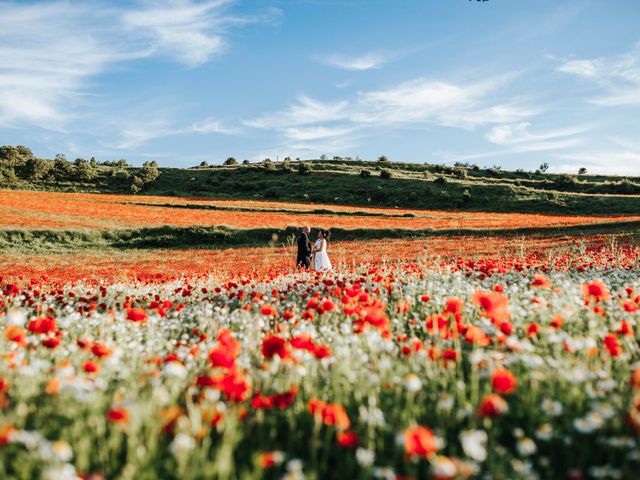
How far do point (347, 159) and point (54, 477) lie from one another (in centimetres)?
12537

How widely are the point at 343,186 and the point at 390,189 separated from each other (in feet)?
27.7

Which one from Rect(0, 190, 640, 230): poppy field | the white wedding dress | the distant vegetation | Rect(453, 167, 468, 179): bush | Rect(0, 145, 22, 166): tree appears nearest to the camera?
the white wedding dress

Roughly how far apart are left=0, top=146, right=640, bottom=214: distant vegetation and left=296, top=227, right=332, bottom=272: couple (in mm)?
48017

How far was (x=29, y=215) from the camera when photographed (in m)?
38.7

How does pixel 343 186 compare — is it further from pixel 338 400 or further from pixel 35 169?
pixel 338 400

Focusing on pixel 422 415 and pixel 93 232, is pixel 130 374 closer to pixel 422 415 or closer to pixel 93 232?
pixel 422 415

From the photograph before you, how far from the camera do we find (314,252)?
645 inches

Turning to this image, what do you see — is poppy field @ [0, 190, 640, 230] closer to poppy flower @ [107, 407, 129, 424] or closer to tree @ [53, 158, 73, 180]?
tree @ [53, 158, 73, 180]

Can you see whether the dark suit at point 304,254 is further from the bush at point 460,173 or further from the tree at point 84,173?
the bush at point 460,173

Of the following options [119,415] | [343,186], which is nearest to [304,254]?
[119,415]

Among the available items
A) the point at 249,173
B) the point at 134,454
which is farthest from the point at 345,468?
the point at 249,173

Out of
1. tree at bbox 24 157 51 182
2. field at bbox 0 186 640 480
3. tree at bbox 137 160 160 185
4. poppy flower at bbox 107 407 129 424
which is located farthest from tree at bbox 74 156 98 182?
poppy flower at bbox 107 407 129 424

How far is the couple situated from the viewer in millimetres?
16125

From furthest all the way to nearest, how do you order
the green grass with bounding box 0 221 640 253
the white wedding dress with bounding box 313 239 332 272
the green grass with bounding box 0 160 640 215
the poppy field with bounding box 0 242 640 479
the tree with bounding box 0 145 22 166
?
the tree with bounding box 0 145 22 166 → the green grass with bounding box 0 160 640 215 → the green grass with bounding box 0 221 640 253 → the white wedding dress with bounding box 313 239 332 272 → the poppy field with bounding box 0 242 640 479
